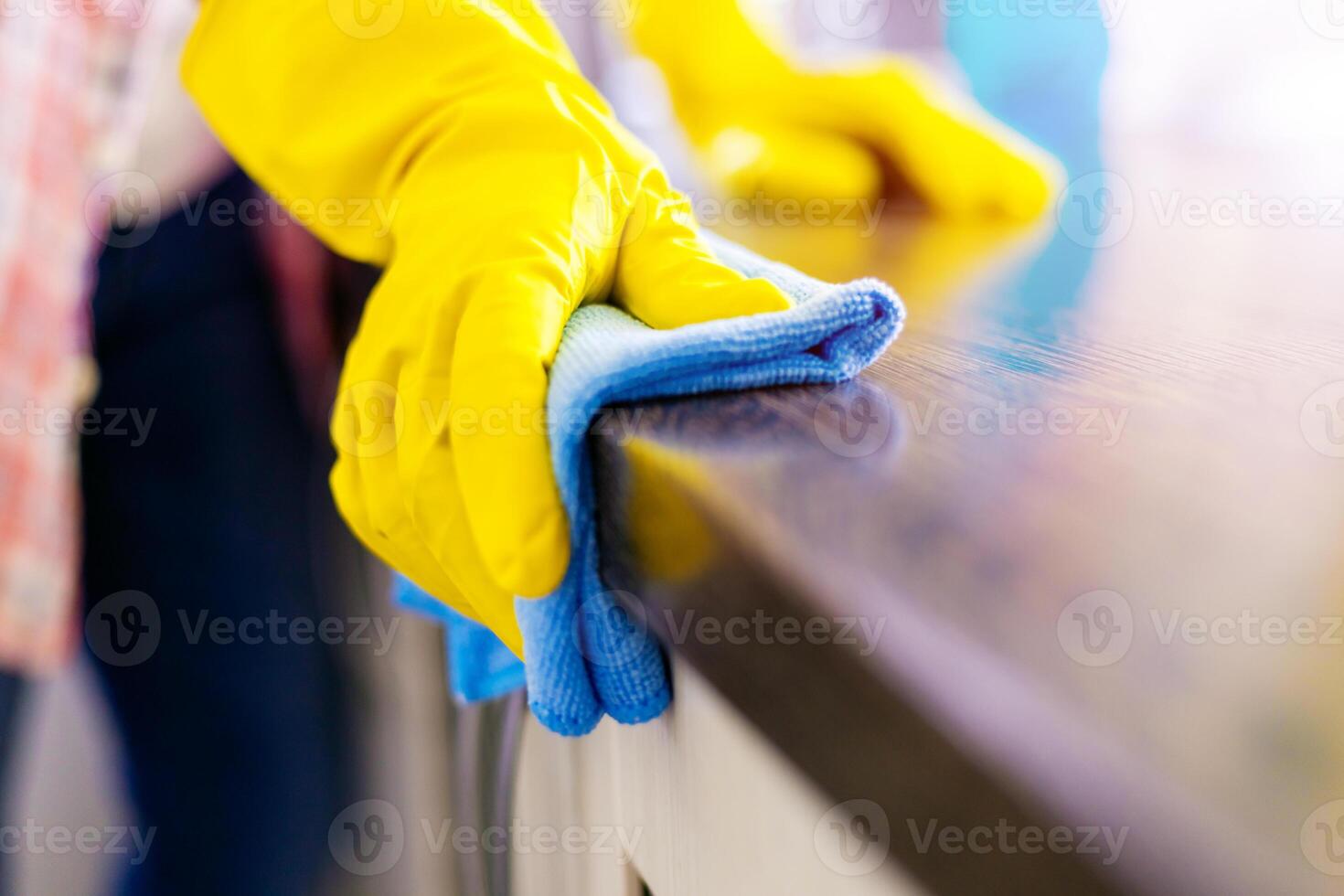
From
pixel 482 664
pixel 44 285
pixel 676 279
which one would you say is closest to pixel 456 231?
pixel 676 279

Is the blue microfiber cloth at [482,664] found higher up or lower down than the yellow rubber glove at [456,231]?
lower down

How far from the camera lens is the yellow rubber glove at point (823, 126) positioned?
69 cm

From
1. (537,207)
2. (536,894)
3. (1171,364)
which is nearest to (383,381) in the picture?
(537,207)

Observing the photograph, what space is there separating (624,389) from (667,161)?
36.6 inches

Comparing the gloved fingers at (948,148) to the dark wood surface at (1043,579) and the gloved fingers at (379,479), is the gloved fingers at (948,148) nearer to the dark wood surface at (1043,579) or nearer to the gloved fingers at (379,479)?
the dark wood surface at (1043,579)

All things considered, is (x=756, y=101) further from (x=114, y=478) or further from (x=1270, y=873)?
(x=1270, y=873)

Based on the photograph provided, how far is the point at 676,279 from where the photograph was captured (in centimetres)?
33

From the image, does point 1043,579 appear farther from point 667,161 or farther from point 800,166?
point 667,161

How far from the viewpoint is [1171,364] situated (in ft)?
1.01

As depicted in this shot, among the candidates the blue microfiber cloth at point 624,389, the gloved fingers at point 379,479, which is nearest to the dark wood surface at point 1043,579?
the blue microfiber cloth at point 624,389

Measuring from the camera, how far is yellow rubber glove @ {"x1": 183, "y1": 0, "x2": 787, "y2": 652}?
28cm

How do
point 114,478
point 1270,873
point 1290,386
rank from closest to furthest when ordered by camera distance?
point 1270,873, point 1290,386, point 114,478

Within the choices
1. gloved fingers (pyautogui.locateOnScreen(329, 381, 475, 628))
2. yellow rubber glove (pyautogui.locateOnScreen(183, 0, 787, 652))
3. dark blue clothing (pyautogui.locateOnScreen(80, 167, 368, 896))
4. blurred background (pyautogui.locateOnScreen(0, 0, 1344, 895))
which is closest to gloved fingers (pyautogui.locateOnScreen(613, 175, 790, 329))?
yellow rubber glove (pyautogui.locateOnScreen(183, 0, 787, 652))

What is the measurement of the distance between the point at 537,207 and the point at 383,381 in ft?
0.29
